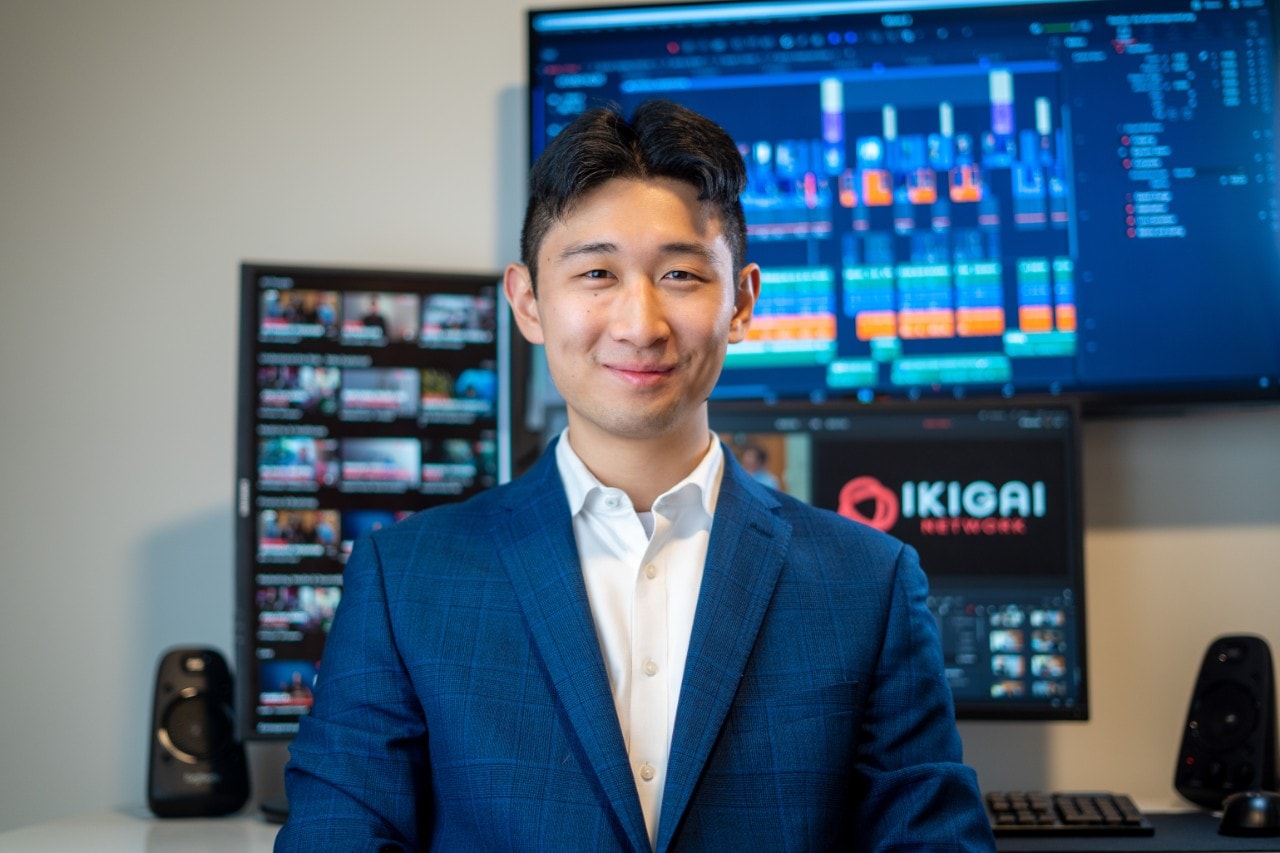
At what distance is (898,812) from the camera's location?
1.29 metres

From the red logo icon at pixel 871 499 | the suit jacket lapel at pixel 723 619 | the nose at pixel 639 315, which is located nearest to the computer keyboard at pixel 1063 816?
the red logo icon at pixel 871 499

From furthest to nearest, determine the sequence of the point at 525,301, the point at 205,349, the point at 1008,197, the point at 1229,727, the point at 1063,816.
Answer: the point at 205,349 → the point at 1008,197 → the point at 1229,727 → the point at 1063,816 → the point at 525,301

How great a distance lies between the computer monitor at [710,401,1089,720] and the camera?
78.7 inches

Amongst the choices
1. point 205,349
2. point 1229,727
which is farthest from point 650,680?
point 205,349

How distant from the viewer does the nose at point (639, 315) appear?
51.6 inches

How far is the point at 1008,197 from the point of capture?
2141mm

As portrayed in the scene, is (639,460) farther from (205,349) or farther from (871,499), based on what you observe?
(205,349)

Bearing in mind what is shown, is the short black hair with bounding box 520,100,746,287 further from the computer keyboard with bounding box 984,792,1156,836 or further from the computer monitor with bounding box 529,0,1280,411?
the computer keyboard with bounding box 984,792,1156,836

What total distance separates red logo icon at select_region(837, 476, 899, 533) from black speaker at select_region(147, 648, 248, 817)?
3.38 feet

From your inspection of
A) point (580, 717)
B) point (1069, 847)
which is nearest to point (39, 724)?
point (580, 717)

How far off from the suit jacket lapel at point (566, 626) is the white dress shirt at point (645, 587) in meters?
0.03

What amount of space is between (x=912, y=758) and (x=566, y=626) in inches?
15.1

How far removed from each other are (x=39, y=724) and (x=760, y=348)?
142 cm

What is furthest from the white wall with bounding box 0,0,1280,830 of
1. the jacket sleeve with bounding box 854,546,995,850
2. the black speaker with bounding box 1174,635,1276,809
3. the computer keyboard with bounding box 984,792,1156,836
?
the jacket sleeve with bounding box 854,546,995,850
